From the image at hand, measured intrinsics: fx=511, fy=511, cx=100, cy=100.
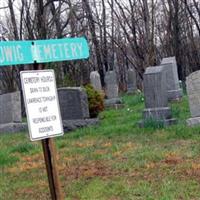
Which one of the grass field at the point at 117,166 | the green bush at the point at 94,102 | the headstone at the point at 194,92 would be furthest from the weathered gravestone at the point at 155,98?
the green bush at the point at 94,102

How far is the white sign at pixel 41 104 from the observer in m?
4.53

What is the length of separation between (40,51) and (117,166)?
3.63 metres

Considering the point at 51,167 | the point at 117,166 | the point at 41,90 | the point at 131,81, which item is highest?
the point at 131,81

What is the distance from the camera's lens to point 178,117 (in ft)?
43.5

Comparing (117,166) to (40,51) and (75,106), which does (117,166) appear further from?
→ (75,106)

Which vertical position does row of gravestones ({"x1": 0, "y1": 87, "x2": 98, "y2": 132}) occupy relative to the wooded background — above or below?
below

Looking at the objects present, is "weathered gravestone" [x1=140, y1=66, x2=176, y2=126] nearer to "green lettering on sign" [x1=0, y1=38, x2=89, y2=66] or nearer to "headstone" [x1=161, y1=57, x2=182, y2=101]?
"headstone" [x1=161, y1=57, x2=182, y2=101]

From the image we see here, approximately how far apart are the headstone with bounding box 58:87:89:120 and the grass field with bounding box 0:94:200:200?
2.24 metres

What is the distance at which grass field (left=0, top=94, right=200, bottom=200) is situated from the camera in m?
6.39

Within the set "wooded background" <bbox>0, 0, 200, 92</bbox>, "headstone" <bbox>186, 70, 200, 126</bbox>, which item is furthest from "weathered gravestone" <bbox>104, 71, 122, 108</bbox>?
"headstone" <bbox>186, 70, 200, 126</bbox>

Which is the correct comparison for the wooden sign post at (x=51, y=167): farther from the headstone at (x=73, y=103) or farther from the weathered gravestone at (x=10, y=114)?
the weathered gravestone at (x=10, y=114)

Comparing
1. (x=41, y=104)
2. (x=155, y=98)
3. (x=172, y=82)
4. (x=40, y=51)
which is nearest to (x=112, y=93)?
(x=172, y=82)

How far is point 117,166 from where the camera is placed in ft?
26.1

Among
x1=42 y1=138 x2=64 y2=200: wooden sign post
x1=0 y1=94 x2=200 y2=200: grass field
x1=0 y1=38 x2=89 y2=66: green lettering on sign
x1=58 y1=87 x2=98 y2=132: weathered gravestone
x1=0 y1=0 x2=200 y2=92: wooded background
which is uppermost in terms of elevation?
x1=0 y1=0 x2=200 y2=92: wooded background
